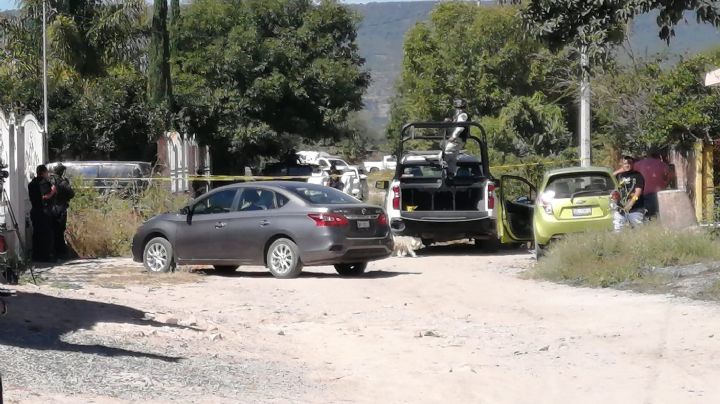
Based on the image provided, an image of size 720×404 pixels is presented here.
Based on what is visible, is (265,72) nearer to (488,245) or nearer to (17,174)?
(488,245)

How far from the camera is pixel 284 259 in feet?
59.8

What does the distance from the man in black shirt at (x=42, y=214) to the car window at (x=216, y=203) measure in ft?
10.4

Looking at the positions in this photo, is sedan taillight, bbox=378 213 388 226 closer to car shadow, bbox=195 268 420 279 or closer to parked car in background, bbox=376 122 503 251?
car shadow, bbox=195 268 420 279

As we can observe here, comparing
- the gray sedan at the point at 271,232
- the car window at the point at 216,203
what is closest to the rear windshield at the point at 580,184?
the gray sedan at the point at 271,232

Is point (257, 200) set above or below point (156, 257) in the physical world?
above

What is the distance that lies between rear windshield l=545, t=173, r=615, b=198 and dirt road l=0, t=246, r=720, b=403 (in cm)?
253

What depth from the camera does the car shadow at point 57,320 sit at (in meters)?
10.6

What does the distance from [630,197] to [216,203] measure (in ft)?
21.9

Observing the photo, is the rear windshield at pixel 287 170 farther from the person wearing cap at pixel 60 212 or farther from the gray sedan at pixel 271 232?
the gray sedan at pixel 271 232

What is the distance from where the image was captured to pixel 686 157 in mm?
24844

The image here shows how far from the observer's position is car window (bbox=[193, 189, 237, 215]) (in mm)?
19047

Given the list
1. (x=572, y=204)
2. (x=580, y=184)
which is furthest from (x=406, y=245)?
(x=572, y=204)

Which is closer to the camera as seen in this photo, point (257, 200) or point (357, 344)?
point (357, 344)

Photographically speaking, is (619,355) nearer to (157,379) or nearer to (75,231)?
(157,379)
